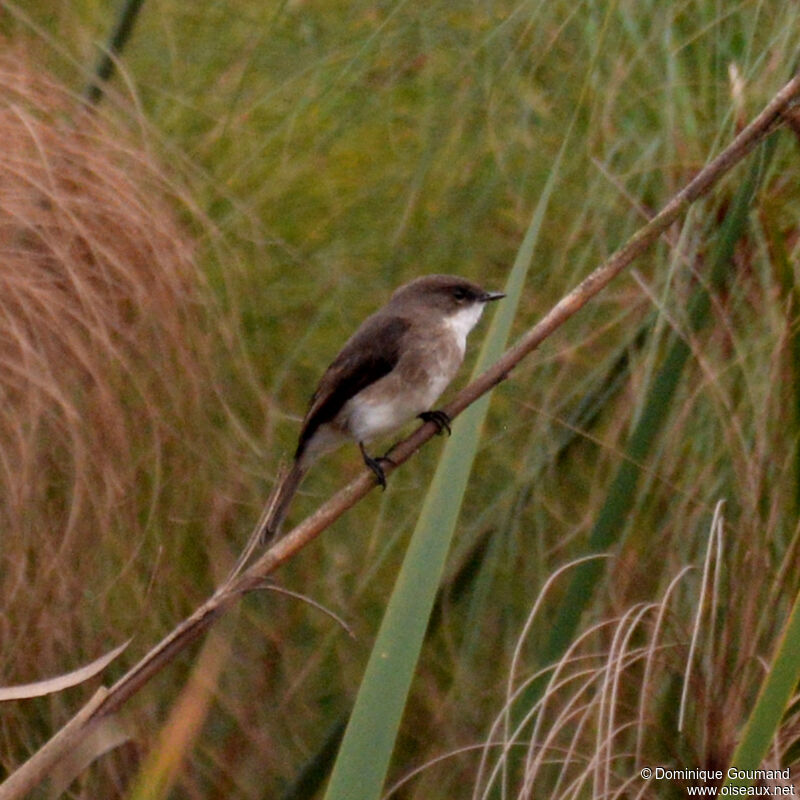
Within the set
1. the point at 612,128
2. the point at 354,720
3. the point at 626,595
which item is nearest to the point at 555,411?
the point at 626,595

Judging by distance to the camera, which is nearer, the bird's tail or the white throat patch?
the bird's tail

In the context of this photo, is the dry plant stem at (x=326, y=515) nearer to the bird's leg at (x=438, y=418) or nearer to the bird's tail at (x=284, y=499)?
the bird's leg at (x=438, y=418)

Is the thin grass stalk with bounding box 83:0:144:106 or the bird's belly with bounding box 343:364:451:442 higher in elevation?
the thin grass stalk with bounding box 83:0:144:106

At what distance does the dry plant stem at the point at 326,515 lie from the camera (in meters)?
0.76

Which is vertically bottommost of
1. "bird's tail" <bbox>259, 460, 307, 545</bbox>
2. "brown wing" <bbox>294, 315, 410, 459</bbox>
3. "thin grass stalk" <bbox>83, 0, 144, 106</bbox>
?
"bird's tail" <bbox>259, 460, 307, 545</bbox>

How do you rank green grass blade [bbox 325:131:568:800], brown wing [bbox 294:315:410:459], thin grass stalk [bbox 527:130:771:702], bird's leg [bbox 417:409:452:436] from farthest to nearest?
brown wing [bbox 294:315:410:459] < bird's leg [bbox 417:409:452:436] < thin grass stalk [bbox 527:130:771:702] < green grass blade [bbox 325:131:568:800]

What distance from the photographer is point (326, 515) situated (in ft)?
3.14

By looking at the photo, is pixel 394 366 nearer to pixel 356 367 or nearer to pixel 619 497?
pixel 356 367

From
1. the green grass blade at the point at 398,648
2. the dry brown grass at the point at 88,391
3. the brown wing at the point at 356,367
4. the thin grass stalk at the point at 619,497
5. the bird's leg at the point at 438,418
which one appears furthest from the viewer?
the brown wing at the point at 356,367

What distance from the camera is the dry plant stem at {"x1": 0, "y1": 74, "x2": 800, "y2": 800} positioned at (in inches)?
30.1

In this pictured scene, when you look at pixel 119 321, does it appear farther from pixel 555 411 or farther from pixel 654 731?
pixel 654 731

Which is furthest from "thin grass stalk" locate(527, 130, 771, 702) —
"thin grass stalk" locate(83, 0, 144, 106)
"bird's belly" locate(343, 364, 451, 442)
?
"thin grass stalk" locate(83, 0, 144, 106)

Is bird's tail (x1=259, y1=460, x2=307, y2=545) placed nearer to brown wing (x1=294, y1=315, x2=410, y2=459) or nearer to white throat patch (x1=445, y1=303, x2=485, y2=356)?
brown wing (x1=294, y1=315, x2=410, y2=459)

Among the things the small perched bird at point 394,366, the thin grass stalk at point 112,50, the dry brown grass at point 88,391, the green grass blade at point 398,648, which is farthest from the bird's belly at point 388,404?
the green grass blade at point 398,648
